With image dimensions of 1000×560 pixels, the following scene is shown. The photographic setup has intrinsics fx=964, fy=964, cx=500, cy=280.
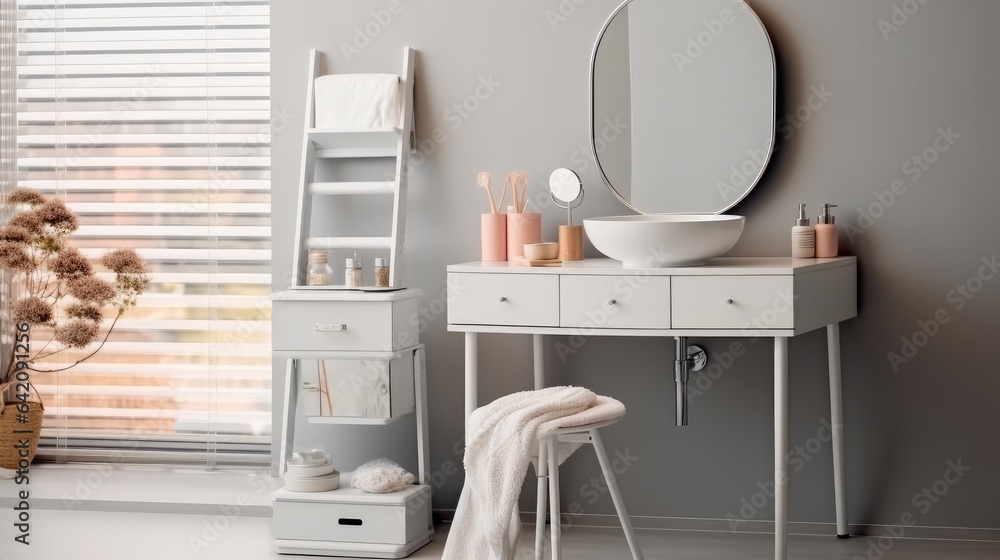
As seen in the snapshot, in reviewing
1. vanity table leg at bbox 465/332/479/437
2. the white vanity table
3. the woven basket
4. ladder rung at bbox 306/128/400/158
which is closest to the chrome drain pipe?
the white vanity table

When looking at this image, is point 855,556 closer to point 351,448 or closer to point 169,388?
point 351,448

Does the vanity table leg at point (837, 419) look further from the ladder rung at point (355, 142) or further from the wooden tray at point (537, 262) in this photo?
the ladder rung at point (355, 142)

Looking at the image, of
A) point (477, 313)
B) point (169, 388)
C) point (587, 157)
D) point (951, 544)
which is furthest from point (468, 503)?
point (169, 388)

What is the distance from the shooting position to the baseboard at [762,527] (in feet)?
9.32

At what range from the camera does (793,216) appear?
9.46 ft

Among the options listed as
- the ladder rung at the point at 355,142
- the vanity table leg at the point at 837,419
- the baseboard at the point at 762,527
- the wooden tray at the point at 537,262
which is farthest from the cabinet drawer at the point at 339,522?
the vanity table leg at the point at 837,419

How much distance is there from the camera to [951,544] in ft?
9.22

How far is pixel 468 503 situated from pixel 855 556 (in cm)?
116

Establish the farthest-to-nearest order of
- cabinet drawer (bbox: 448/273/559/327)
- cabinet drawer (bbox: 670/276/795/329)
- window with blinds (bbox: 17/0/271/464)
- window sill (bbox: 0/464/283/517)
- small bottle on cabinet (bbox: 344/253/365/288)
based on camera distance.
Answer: window with blinds (bbox: 17/0/271/464) → window sill (bbox: 0/464/283/517) → small bottle on cabinet (bbox: 344/253/365/288) → cabinet drawer (bbox: 448/273/559/327) → cabinet drawer (bbox: 670/276/795/329)

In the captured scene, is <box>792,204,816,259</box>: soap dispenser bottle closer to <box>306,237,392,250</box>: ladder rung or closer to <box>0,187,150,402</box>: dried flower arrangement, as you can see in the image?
<box>306,237,392,250</box>: ladder rung

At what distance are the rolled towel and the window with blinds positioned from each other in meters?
0.89

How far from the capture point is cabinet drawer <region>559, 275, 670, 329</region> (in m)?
2.47

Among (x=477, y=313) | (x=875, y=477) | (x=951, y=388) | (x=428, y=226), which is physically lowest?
(x=875, y=477)

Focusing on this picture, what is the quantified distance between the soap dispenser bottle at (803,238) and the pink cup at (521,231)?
0.73 meters
